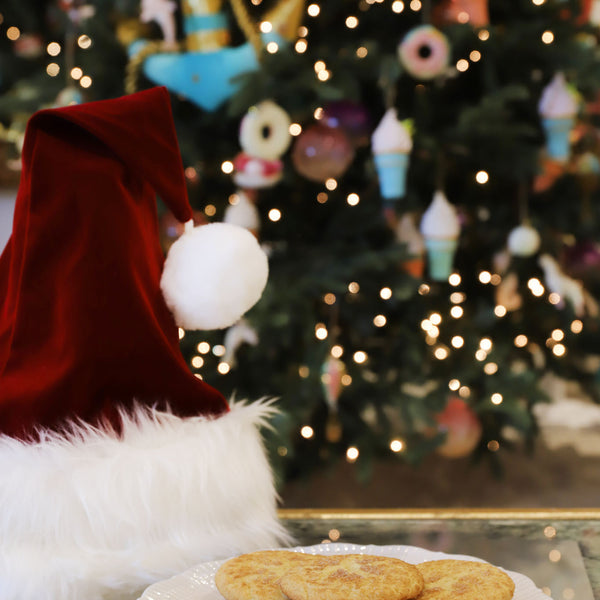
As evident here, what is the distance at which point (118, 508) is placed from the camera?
529 mm

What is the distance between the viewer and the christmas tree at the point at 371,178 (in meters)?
1.41

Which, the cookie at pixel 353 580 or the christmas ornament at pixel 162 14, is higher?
the christmas ornament at pixel 162 14

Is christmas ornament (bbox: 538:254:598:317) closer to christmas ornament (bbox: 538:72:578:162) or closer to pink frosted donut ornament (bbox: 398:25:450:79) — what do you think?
christmas ornament (bbox: 538:72:578:162)

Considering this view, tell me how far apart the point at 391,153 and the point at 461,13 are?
0.42 meters

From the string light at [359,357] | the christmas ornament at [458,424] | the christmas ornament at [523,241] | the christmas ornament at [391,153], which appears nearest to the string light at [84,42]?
the christmas ornament at [391,153]

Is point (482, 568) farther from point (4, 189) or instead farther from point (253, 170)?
point (4, 189)

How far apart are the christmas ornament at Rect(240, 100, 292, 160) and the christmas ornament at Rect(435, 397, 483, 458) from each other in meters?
0.66

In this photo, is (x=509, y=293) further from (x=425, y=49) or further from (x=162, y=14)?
(x=162, y=14)

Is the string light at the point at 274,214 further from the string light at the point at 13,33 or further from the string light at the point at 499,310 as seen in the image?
the string light at the point at 13,33

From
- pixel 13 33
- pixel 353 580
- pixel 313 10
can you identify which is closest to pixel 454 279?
pixel 313 10

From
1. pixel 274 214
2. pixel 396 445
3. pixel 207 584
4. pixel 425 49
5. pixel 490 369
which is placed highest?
pixel 425 49

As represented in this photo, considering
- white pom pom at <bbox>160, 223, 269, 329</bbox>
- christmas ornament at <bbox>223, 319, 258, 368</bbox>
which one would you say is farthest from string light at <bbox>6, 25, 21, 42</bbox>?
white pom pom at <bbox>160, 223, 269, 329</bbox>

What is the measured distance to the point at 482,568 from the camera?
18.8 inches

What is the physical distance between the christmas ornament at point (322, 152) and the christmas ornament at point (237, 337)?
335 mm
